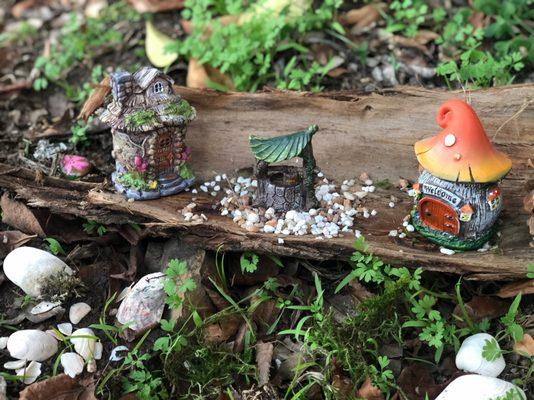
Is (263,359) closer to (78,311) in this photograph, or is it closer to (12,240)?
(78,311)

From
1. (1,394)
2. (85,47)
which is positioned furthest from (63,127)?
(1,394)

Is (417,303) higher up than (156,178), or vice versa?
(156,178)

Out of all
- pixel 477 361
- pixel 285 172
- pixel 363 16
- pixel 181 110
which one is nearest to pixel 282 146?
pixel 285 172

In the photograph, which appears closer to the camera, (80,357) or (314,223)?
(80,357)

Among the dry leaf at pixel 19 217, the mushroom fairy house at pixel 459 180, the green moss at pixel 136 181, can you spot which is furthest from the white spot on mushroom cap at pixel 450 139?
the dry leaf at pixel 19 217

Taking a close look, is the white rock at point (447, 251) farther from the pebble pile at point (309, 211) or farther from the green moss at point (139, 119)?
the green moss at point (139, 119)

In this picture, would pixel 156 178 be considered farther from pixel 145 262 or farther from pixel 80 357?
pixel 80 357
